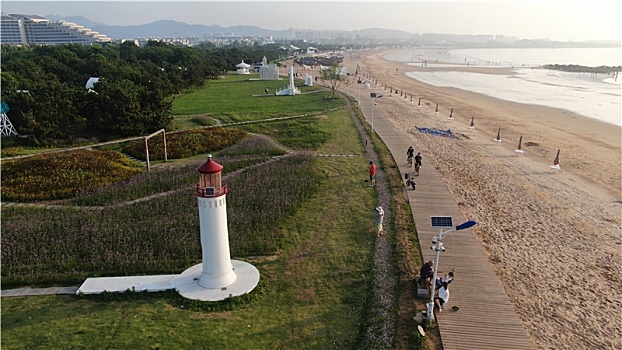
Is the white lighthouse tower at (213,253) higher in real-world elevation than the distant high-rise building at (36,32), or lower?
lower

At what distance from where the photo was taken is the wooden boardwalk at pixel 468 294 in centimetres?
950

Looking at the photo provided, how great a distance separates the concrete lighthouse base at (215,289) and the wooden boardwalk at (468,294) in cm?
522

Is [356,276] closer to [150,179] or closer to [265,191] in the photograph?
[265,191]

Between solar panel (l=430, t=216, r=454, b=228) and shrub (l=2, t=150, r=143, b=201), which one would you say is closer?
solar panel (l=430, t=216, r=454, b=228)

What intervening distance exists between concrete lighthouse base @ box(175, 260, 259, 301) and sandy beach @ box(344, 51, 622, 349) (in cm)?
730

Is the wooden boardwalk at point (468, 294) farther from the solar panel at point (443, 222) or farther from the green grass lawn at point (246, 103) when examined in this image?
the green grass lawn at point (246, 103)

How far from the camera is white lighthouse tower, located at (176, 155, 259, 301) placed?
10.8 meters

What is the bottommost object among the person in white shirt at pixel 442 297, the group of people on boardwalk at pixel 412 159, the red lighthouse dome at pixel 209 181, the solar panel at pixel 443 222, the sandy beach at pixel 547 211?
the sandy beach at pixel 547 211

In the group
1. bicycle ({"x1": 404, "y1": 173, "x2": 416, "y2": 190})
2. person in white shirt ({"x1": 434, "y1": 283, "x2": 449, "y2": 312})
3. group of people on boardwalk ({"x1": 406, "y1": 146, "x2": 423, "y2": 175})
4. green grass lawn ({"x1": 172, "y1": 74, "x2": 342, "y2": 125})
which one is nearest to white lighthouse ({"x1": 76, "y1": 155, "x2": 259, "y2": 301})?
person in white shirt ({"x1": 434, "y1": 283, "x2": 449, "y2": 312})

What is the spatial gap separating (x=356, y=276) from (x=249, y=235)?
442 cm

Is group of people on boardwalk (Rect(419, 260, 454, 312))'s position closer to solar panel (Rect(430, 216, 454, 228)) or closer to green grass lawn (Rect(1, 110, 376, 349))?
solar panel (Rect(430, 216, 454, 228))

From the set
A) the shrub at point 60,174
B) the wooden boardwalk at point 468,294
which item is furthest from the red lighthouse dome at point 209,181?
the shrub at point 60,174

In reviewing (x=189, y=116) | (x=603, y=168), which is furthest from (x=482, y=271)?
(x=189, y=116)

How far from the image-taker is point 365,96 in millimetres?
53500
